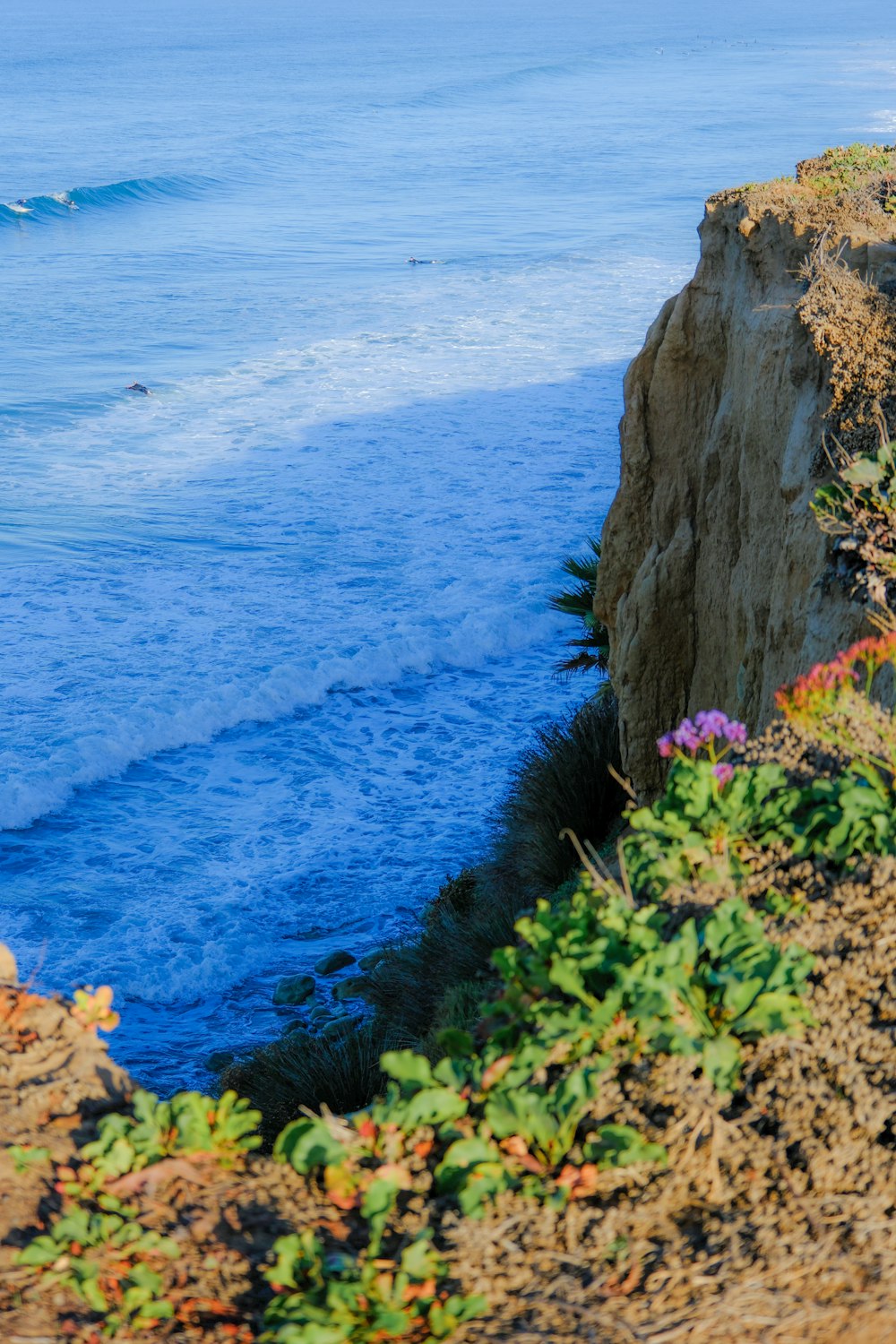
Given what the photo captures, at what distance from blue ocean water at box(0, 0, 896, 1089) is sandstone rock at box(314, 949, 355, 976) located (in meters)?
0.24

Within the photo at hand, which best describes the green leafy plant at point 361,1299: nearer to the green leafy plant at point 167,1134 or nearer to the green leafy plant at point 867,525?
the green leafy plant at point 167,1134

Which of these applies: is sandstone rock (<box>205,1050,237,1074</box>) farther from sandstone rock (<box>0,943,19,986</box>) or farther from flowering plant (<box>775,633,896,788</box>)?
flowering plant (<box>775,633,896,788</box>)

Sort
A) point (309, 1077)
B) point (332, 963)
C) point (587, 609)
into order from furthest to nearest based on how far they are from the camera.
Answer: point (587, 609) → point (332, 963) → point (309, 1077)

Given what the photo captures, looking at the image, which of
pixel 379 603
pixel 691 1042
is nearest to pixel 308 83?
pixel 379 603

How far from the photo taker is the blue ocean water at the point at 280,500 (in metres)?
10.2

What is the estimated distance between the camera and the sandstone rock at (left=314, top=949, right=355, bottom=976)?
29.7 ft

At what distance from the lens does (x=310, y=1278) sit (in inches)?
95.5

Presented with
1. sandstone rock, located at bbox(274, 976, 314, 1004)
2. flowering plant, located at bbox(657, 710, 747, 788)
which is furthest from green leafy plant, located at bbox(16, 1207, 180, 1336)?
sandstone rock, located at bbox(274, 976, 314, 1004)

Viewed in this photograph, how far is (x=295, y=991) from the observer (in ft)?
28.8

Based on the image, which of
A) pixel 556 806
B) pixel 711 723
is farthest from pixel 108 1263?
pixel 556 806

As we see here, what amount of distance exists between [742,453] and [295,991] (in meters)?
4.64

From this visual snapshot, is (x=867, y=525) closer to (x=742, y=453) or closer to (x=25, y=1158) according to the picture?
(x=742, y=453)

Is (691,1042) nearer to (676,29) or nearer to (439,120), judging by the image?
(439,120)

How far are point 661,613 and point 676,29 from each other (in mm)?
117184
